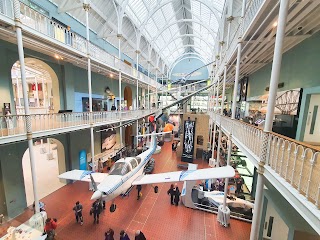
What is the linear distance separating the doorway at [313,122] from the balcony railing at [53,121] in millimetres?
10612

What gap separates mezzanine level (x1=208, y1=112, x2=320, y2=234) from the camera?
2281 millimetres

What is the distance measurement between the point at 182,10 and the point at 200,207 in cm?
2621

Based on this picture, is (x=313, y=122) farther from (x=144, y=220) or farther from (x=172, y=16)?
(x=172, y=16)

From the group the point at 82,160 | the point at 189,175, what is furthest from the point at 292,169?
the point at 82,160

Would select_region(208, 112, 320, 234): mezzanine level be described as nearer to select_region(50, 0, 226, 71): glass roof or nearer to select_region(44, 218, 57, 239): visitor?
select_region(44, 218, 57, 239): visitor

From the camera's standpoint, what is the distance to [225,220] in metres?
7.37

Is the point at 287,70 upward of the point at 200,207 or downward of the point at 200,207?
upward

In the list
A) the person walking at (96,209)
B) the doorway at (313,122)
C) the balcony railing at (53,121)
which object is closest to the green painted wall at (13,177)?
the balcony railing at (53,121)

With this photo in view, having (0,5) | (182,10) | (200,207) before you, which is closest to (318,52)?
(200,207)

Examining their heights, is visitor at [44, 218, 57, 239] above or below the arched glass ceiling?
below

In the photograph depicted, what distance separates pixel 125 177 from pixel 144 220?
2328mm

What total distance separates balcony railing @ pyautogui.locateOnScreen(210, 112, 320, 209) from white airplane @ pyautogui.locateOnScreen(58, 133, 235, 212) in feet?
5.67

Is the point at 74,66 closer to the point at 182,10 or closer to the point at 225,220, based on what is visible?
the point at 225,220

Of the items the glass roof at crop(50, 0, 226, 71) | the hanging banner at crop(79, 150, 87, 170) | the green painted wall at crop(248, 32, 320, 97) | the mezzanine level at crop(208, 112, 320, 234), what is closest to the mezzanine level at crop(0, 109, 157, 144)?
the hanging banner at crop(79, 150, 87, 170)
